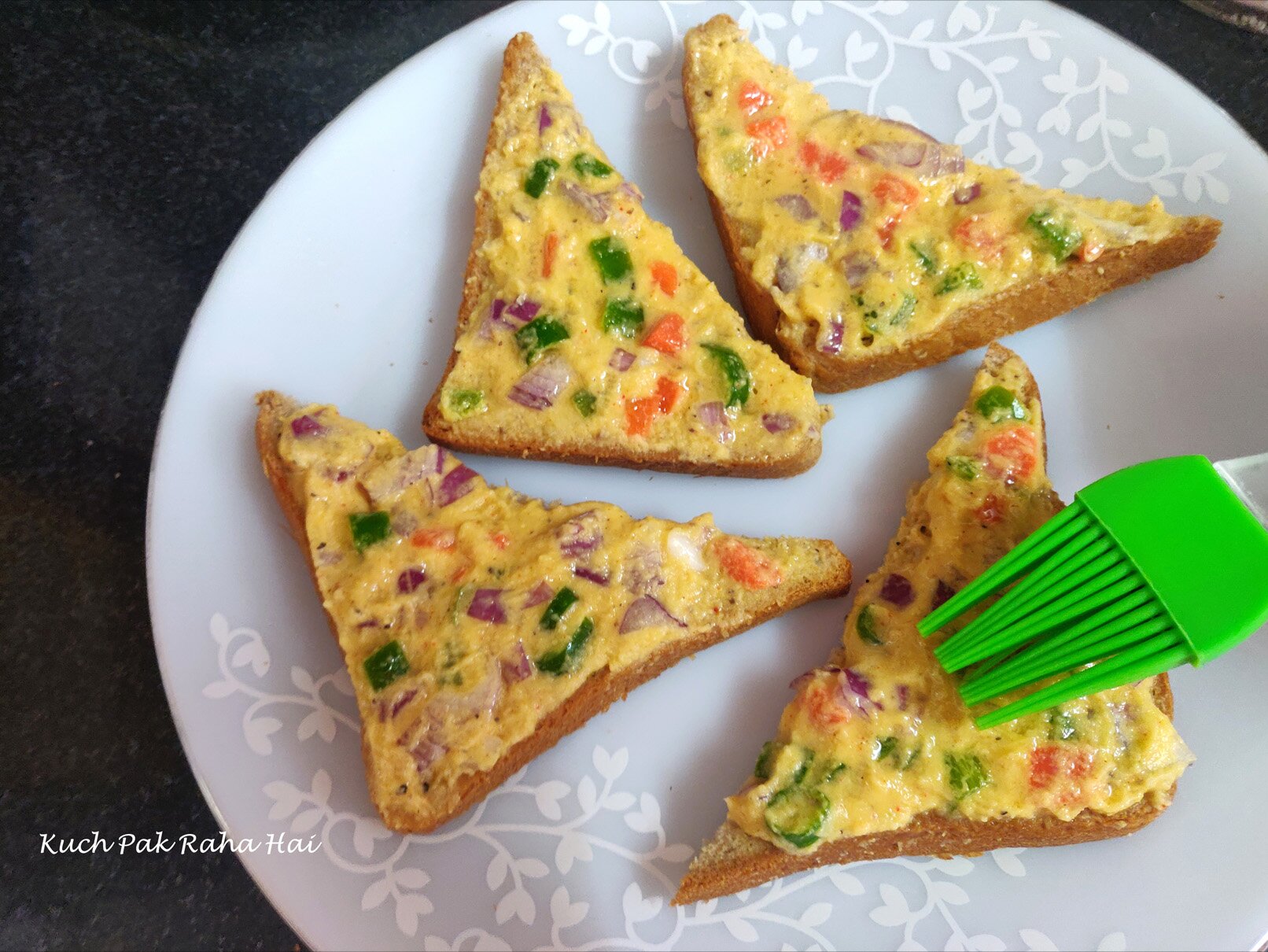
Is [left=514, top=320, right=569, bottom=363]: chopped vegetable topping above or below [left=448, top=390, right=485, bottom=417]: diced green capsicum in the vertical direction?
above

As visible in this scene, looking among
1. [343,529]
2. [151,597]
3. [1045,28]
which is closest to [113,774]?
[151,597]

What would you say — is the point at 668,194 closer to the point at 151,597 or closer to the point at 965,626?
the point at 965,626

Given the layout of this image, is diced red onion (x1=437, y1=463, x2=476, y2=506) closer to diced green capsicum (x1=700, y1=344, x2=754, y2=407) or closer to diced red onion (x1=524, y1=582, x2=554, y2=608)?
diced red onion (x1=524, y1=582, x2=554, y2=608)

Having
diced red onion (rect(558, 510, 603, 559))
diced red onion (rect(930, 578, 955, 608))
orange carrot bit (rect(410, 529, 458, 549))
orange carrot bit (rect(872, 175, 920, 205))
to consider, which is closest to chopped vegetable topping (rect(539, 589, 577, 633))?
diced red onion (rect(558, 510, 603, 559))

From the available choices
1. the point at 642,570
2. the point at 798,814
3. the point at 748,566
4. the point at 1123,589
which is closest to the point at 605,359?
the point at 642,570

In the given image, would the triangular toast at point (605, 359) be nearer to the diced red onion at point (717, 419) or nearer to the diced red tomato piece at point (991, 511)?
the diced red onion at point (717, 419)

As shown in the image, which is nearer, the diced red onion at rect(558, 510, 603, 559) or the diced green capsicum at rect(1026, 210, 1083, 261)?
the diced red onion at rect(558, 510, 603, 559)
